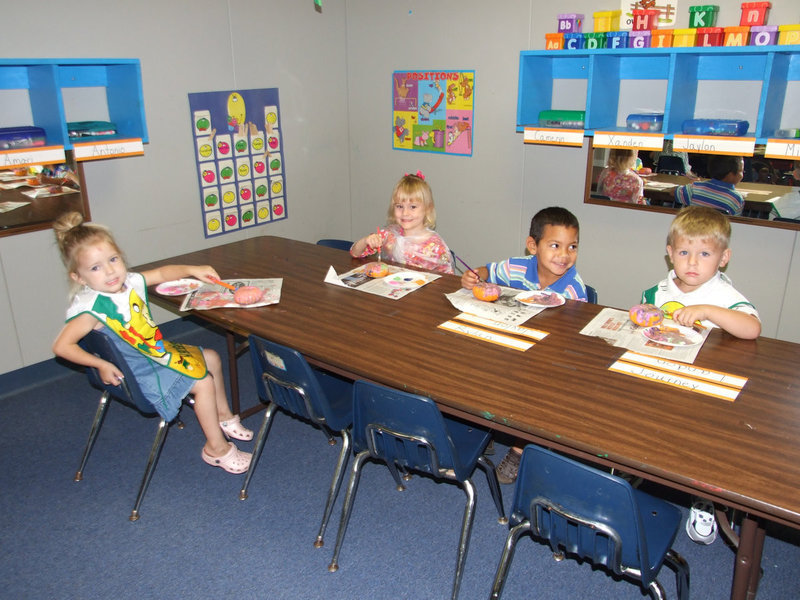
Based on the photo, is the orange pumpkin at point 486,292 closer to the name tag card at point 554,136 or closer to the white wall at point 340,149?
the name tag card at point 554,136

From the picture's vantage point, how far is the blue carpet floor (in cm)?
208

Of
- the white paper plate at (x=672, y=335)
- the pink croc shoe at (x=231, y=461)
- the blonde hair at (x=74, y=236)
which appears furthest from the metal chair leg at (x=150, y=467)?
the white paper plate at (x=672, y=335)

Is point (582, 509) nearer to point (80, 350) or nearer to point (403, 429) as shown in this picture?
point (403, 429)

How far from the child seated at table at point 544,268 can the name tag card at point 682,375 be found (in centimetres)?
62

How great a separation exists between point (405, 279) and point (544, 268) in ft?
1.91

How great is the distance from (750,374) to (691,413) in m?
0.34

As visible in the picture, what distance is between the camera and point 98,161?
338 cm

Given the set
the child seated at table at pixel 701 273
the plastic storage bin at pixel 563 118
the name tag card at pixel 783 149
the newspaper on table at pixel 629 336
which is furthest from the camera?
the plastic storage bin at pixel 563 118

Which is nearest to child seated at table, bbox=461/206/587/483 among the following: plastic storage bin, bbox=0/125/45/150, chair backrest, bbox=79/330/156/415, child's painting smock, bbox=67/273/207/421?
child's painting smock, bbox=67/273/207/421

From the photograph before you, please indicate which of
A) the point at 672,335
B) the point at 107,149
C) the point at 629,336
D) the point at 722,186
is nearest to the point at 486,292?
the point at 629,336

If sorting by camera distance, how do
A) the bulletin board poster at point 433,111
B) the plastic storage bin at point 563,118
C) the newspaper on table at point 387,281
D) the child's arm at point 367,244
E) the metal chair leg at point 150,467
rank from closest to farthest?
the metal chair leg at point 150,467 < the newspaper on table at point 387,281 < the child's arm at point 367,244 < the plastic storage bin at point 563,118 < the bulletin board poster at point 433,111

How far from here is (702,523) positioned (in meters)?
2.19

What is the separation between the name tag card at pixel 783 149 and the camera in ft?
8.81

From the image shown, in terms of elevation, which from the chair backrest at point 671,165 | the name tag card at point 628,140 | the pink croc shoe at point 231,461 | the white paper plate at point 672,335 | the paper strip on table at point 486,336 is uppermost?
the name tag card at point 628,140
